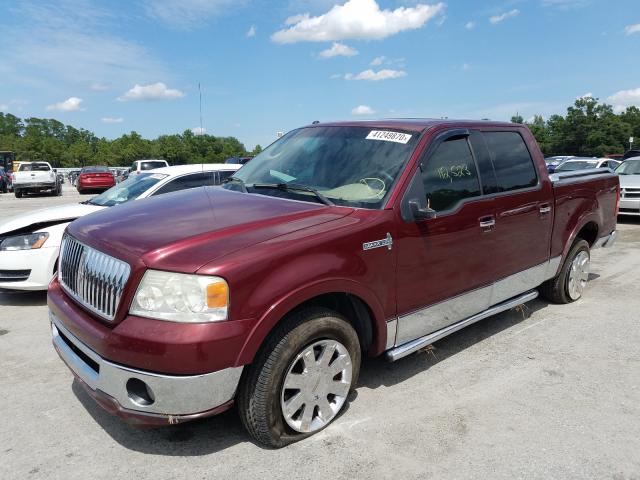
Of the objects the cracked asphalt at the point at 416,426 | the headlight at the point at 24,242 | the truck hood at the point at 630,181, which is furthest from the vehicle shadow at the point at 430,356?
the truck hood at the point at 630,181

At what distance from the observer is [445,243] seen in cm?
357

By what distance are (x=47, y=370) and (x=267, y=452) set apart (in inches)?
85.0

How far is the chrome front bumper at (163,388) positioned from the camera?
2465 millimetres

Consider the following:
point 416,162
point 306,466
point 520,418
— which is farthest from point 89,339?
point 520,418

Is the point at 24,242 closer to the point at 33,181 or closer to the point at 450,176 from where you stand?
the point at 450,176

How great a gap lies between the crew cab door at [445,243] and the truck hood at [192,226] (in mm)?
561

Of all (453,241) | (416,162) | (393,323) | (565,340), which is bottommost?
(565,340)

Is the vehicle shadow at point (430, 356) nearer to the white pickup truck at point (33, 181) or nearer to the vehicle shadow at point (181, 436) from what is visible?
the vehicle shadow at point (181, 436)

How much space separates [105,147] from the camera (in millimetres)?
96375

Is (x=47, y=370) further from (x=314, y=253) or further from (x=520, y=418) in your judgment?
(x=520, y=418)

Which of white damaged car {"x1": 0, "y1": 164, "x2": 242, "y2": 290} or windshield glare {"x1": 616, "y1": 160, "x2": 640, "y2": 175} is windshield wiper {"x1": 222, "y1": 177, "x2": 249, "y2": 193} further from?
windshield glare {"x1": 616, "y1": 160, "x2": 640, "y2": 175}

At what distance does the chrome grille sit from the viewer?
8.68ft

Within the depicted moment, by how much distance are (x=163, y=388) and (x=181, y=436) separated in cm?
74

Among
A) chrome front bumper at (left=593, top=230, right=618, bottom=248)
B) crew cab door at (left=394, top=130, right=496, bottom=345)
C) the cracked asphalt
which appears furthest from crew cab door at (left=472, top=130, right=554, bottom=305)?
chrome front bumper at (left=593, top=230, right=618, bottom=248)
